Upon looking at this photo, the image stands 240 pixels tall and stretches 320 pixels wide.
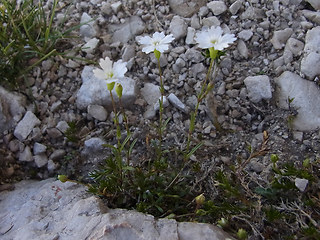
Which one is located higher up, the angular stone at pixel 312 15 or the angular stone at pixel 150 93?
the angular stone at pixel 312 15

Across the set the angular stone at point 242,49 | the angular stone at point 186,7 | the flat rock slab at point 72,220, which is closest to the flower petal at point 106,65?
the flat rock slab at point 72,220

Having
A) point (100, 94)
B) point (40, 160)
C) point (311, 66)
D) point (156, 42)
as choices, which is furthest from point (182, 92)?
point (40, 160)

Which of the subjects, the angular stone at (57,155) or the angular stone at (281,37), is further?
the angular stone at (281,37)

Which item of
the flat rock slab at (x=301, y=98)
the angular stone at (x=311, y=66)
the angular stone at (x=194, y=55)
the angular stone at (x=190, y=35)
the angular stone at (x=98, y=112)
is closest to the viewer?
the flat rock slab at (x=301, y=98)

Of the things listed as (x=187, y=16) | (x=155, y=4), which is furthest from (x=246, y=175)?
(x=155, y=4)

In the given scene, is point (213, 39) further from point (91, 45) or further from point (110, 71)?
point (91, 45)

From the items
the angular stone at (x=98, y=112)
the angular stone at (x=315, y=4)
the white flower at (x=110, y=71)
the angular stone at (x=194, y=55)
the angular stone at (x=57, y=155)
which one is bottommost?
the angular stone at (x=57, y=155)

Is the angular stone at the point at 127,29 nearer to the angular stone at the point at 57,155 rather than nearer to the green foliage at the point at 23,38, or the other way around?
the green foliage at the point at 23,38

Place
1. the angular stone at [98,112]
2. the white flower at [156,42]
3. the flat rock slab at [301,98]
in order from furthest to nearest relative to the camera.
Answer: the angular stone at [98,112], the flat rock slab at [301,98], the white flower at [156,42]
